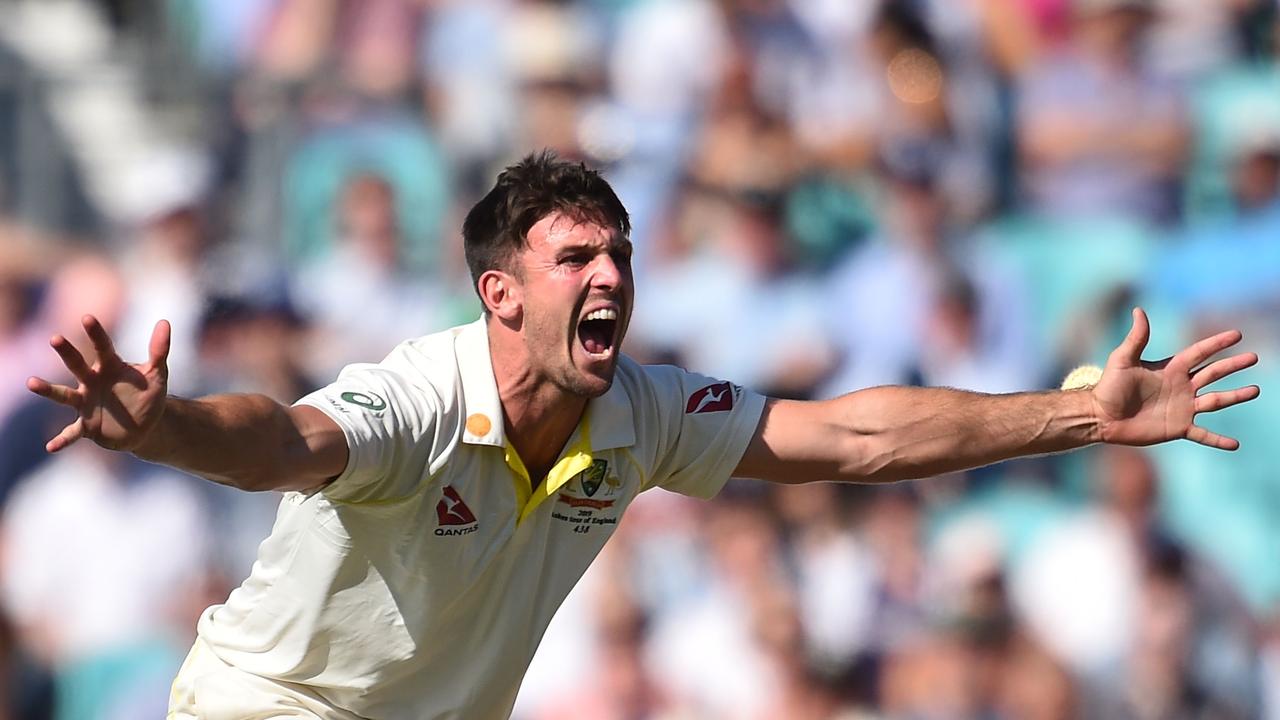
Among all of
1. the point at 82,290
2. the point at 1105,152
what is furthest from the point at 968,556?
the point at 82,290

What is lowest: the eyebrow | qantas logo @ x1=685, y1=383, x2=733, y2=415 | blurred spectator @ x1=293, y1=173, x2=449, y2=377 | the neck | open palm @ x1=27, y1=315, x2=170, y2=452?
open palm @ x1=27, y1=315, x2=170, y2=452

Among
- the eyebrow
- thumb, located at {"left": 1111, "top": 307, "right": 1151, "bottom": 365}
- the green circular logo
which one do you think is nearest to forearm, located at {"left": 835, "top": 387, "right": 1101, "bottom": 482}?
thumb, located at {"left": 1111, "top": 307, "right": 1151, "bottom": 365}

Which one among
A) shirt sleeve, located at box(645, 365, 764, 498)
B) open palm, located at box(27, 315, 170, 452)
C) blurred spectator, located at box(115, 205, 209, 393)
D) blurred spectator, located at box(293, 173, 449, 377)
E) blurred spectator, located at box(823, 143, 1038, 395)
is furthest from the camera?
blurred spectator, located at box(293, 173, 449, 377)

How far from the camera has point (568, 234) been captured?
4516 millimetres

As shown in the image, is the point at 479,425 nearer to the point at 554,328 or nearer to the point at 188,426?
the point at 554,328

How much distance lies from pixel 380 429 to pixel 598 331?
2.59 ft

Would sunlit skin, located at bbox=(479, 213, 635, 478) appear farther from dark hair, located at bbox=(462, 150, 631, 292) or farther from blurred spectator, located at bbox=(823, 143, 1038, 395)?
blurred spectator, located at bbox=(823, 143, 1038, 395)

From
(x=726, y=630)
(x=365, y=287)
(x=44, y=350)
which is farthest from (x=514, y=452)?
(x=44, y=350)

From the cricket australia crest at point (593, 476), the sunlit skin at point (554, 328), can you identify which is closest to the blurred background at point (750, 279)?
the cricket australia crest at point (593, 476)

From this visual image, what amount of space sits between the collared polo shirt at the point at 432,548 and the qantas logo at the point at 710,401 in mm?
148

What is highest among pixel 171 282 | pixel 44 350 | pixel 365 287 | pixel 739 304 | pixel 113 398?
pixel 739 304

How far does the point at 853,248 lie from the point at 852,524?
148cm

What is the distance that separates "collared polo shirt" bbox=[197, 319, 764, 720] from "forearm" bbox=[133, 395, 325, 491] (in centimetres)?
24

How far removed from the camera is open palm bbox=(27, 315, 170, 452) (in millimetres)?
3422
